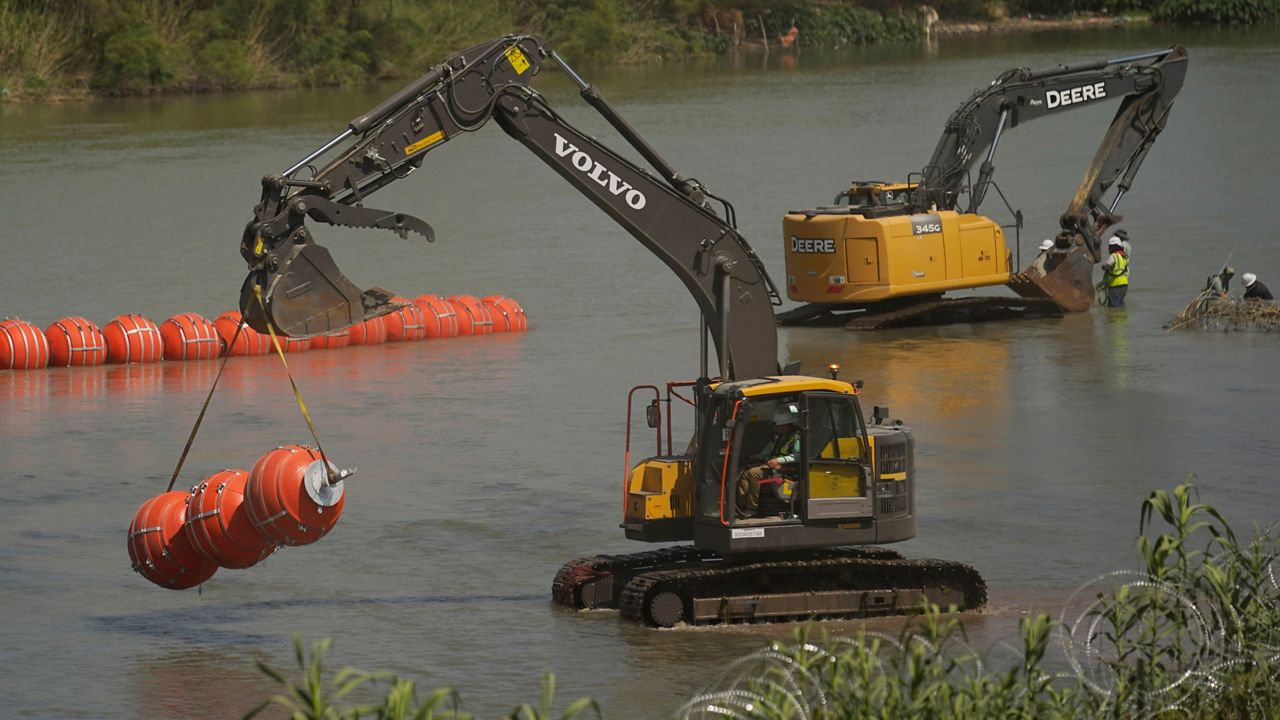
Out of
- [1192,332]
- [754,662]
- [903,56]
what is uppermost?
[903,56]

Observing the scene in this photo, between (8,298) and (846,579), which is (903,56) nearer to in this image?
(8,298)

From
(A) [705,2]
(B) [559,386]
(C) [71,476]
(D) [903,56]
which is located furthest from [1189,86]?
(C) [71,476]

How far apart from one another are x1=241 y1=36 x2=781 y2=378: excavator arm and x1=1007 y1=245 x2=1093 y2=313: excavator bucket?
19.4m

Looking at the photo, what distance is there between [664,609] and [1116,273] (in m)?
24.1

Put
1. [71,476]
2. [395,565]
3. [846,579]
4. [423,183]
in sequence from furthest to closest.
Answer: [423,183] → [71,476] → [395,565] → [846,579]

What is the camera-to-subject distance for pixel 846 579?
20531 millimetres

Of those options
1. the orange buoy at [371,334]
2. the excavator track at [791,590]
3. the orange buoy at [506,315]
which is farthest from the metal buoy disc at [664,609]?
the orange buoy at [506,315]

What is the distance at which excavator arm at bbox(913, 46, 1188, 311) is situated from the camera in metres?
40.0

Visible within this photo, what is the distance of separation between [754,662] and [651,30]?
104591mm

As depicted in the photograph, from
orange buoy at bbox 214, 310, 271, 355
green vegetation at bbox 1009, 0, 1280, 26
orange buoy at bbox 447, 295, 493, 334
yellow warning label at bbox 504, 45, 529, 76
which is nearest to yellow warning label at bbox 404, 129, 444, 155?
yellow warning label at bbox 504, 45, 529, 76

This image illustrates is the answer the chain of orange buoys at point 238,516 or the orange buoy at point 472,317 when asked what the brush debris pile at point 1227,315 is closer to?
the orange buoy at point 472,317

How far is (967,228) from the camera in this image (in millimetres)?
39344

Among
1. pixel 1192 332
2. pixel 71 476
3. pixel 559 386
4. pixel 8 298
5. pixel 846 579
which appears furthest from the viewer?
pixel 8 298

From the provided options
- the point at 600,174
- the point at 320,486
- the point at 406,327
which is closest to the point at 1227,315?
the point at 406,327
